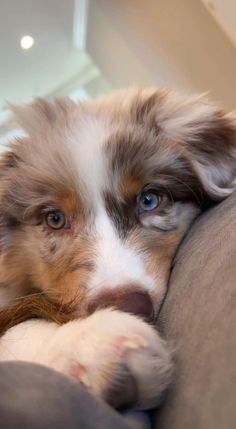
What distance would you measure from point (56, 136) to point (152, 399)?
0.85 m

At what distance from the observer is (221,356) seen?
0.80 meters

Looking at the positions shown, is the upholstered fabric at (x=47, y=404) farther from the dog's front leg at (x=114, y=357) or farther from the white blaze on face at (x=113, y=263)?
the white blaze on face at (x=113, y=263)

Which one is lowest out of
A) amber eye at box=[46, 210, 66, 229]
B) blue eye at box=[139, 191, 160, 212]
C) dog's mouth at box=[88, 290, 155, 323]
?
dog's mouth at box=[88, 290, 155, 323]

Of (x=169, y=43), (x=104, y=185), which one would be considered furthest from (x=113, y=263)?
(x=169, y=43)

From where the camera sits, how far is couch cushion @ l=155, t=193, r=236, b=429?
0.75m

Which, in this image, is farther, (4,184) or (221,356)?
(4,184)

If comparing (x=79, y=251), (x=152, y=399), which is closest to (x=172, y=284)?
(x=79, y=251)

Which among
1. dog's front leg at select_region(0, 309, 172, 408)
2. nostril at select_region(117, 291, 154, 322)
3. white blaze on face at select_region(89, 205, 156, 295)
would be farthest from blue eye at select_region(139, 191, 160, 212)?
dog's front leg at select_region(0, 309, 172, 408)

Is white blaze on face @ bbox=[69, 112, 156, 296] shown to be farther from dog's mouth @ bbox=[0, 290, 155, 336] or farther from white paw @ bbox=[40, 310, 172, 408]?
white paw @ bbox=[40, 310, 172, 408]

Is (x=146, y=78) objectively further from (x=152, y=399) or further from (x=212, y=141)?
(x=152, y=399)

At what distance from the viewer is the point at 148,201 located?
4.79 feet

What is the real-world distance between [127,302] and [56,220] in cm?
46

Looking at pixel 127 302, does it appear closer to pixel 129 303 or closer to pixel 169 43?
pixel 129 303

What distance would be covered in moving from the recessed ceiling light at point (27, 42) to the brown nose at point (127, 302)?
3629 mm
